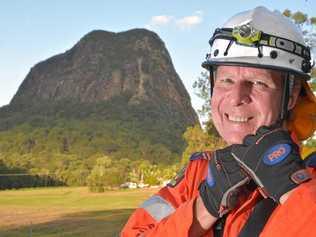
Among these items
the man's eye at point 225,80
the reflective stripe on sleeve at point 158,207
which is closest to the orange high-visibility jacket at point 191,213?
the reflective stripe on sleeve at point 158,207

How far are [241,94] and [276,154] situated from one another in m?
0.47

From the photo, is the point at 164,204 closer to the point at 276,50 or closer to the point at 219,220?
the point at 219,220

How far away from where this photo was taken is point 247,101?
225 cm

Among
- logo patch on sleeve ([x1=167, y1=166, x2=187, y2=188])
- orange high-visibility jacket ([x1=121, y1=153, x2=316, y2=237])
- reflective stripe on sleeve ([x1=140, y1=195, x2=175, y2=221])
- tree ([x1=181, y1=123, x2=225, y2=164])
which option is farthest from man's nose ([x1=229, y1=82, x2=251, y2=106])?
tree ([x1=181, y1=123, x2=225, y2=164])

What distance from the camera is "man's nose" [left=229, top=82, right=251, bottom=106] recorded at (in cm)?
225

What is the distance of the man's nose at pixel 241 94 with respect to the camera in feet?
7.39

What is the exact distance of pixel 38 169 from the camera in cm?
12262

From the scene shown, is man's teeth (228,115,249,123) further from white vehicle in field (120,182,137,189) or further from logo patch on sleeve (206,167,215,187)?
white vehicle in field (120,182,137,189)

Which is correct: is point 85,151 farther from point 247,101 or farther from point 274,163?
point 274,163

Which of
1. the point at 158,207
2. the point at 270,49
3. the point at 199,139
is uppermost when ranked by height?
the point at 270,49

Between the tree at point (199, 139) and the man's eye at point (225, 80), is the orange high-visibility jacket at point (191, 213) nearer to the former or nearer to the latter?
the man's eye at point (225, 80)

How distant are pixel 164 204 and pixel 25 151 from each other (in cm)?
15543

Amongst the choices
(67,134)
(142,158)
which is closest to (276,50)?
(142,158)

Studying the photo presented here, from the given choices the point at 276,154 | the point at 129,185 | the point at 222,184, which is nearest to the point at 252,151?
the point at 276,154
